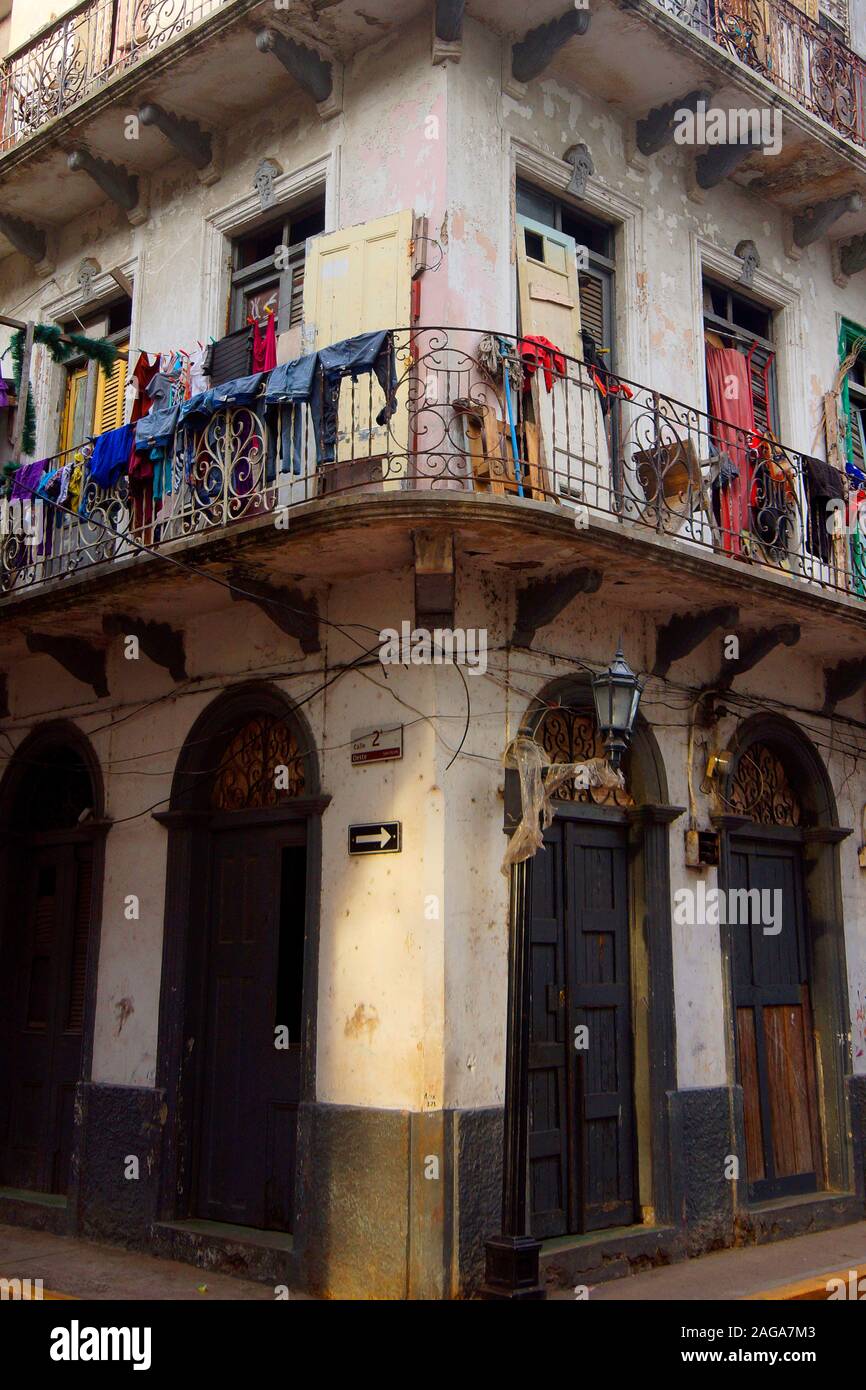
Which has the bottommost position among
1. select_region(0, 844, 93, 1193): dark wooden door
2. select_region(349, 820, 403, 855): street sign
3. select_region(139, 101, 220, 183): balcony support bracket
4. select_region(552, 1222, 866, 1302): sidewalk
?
select_region(552, 1222, 866, 1302): sidewalk

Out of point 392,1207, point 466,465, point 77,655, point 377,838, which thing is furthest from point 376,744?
point 77,655

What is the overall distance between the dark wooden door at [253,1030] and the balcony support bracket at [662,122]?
612 cm

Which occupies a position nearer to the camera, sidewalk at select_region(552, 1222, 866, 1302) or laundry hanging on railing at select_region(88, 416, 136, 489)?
sidewalk at select_region(552, 1222, 866, 1302)

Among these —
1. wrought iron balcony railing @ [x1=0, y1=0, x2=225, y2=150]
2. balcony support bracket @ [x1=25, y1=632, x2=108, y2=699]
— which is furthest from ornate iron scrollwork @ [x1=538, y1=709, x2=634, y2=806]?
wrought iron balcony railing @ [x1=0, y1=0, x2=225, y2=150]

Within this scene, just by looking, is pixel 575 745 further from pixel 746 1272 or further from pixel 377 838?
pixel 746 1272

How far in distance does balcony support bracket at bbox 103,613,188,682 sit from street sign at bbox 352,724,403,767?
201cm

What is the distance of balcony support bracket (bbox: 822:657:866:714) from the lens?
449 inches

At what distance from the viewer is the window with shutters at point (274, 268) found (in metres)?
10.4

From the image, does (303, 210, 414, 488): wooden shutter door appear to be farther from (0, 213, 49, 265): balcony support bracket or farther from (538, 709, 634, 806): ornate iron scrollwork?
(0, 213, 49, 265): balcony support bracket

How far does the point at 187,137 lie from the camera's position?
10.9 m

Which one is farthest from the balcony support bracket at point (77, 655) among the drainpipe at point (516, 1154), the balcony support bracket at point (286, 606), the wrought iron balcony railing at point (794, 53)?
the wrought iron balcony railing at point (794, 53)

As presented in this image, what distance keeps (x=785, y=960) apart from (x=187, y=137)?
27.0 feet
